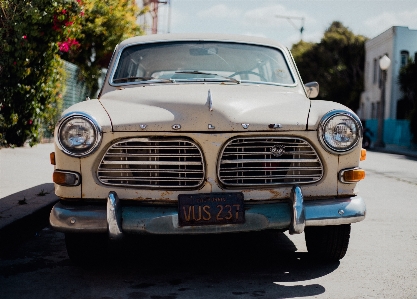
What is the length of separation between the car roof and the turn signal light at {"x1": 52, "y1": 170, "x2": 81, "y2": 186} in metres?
1.90

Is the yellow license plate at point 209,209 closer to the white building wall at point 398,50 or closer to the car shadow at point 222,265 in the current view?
the car shadow at point 222,265

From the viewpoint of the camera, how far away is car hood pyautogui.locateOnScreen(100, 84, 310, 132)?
4156 millimetres

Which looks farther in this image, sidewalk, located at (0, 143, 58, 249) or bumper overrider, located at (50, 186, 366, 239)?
sidewalk, located at (0, 143, 58, 249)

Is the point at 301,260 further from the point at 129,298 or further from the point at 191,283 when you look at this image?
the point at 129,298

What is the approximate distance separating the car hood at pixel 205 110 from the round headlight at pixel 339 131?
0.15 m

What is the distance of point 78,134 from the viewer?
4199 mm

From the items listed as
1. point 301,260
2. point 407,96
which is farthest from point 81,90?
point 407,96

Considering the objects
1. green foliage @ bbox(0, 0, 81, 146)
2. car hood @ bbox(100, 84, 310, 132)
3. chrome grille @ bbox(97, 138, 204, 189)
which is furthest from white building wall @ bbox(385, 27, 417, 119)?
chrome grille @ bbox(97, 138, 204, 189)

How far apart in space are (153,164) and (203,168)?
0.32m

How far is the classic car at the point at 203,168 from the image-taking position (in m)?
4.07

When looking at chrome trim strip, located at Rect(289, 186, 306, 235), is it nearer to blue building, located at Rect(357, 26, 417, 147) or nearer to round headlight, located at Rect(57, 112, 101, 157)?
round headlight, located at Rect(57, 112, 101, 157)

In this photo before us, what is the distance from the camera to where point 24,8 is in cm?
1039

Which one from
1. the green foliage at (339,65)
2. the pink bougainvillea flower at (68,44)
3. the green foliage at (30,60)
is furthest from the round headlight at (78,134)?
the green foliage at (339,65)

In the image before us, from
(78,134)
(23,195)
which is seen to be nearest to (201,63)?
(78,134)
